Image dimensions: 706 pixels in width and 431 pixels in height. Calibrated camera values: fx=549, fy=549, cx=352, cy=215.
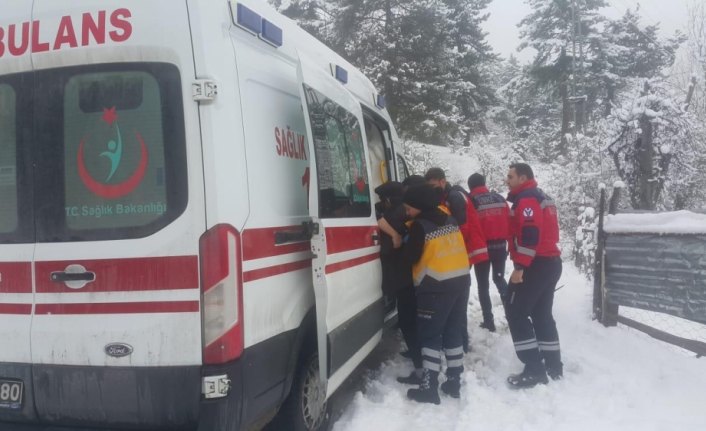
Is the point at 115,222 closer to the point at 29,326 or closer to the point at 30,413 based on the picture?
the point at 29,326

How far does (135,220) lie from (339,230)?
141cm

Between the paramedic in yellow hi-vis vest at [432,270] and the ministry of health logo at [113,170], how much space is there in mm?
2303

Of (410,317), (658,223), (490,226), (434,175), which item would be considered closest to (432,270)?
(410,317)

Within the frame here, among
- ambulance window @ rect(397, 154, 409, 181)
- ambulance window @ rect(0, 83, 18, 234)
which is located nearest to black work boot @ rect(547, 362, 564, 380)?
ambulance window @ rect(397, 154, 409, 181)

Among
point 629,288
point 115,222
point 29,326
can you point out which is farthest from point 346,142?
point 629,288

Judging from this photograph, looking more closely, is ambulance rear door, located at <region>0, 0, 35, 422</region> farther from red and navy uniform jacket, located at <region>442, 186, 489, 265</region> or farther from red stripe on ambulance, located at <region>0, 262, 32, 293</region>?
red and navy uniform jacket, located at <region>442, 186, 489, 265</region>

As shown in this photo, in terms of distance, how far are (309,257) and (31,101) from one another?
165 centimetres

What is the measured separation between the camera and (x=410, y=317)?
193 inches

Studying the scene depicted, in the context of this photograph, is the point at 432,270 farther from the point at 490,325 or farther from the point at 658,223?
the point at 658,223

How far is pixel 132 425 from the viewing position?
2.53 metres

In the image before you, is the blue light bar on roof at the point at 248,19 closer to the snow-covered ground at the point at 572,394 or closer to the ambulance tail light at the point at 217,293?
the ambulance tail light at the point at 217,293

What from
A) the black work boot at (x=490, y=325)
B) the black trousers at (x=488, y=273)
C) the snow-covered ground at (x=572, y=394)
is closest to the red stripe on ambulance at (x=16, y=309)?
the snow-covered ground at (x=572, y=394)

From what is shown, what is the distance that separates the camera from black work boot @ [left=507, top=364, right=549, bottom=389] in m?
4.60

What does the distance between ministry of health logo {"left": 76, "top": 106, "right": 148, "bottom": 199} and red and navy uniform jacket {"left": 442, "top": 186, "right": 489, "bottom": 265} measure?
335 centimetres
